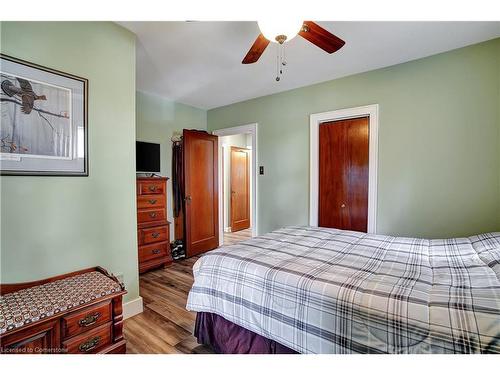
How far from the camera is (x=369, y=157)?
276cm

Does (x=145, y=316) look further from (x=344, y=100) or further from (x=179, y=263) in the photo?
(x=344, y=100)

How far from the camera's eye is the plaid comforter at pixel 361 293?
0.87m

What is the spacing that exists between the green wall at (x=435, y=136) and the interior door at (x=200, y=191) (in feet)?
5.45

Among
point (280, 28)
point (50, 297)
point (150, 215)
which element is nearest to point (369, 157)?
point (280, 28)

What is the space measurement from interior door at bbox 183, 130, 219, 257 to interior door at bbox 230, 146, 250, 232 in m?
1.45

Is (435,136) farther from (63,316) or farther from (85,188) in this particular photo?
(63,316)

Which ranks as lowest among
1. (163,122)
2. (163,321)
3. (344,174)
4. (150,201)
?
(163,321)

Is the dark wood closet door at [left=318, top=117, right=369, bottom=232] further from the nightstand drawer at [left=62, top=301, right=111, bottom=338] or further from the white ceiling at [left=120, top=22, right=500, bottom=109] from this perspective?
the nightstand drawer at [left=62, top=301, right=111, bottom=338]

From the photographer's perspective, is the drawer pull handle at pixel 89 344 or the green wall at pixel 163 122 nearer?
the drawer pull handle at pixel 89 344

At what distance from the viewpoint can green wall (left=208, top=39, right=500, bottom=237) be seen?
84.7 inches

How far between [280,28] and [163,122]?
9.40ft

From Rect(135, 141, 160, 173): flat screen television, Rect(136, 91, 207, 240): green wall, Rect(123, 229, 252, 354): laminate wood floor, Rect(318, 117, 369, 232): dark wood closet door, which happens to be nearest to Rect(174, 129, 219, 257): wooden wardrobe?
Rect(136, 91, 207, 240): green wall

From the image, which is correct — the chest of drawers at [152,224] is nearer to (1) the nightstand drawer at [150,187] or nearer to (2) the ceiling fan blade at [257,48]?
(1) the nightstand drawer at [150,187]

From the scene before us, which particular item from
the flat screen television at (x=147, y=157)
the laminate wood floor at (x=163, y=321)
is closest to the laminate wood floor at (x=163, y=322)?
the laminate wood floor at (x=163, y=321)
